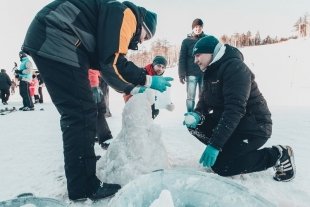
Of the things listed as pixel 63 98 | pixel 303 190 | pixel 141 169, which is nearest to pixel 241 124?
pixel 303 190

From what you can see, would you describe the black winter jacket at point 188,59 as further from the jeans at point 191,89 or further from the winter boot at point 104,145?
the winter boot at point 104,145

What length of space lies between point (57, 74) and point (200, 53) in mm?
1223

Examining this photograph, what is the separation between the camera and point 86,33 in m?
2.10

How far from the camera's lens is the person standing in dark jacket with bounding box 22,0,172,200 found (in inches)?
80.8

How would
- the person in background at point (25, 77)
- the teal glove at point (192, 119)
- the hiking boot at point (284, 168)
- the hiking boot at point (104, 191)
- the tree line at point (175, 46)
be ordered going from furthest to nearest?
the tree line at point (175, 46) < the person in background at point (25, 77) < the teal glove at point (192, 119) < the hiking boot at point (284, 168) < the hiking boot at point (104, 191)

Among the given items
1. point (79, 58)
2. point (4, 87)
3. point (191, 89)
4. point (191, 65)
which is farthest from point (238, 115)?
point (4, 87)

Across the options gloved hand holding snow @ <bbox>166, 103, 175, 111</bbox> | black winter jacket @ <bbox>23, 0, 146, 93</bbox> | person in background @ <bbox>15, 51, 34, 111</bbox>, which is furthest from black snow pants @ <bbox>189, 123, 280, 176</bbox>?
person in background @ <bbox>15, 51, 34, 111</bbox>

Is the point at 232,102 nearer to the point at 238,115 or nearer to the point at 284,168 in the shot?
the point at 238,115

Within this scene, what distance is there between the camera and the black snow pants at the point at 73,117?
2.11m

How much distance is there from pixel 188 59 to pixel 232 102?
3144mm

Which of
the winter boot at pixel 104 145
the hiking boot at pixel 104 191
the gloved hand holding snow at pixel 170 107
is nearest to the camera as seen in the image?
the hiking boot at pixel 104 191

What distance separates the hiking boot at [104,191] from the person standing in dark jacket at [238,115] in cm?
70

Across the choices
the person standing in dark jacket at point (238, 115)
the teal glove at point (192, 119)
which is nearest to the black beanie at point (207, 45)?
the person standing in dark jacket at point (238, 115)

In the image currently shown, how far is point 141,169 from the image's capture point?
2400 millimetres
